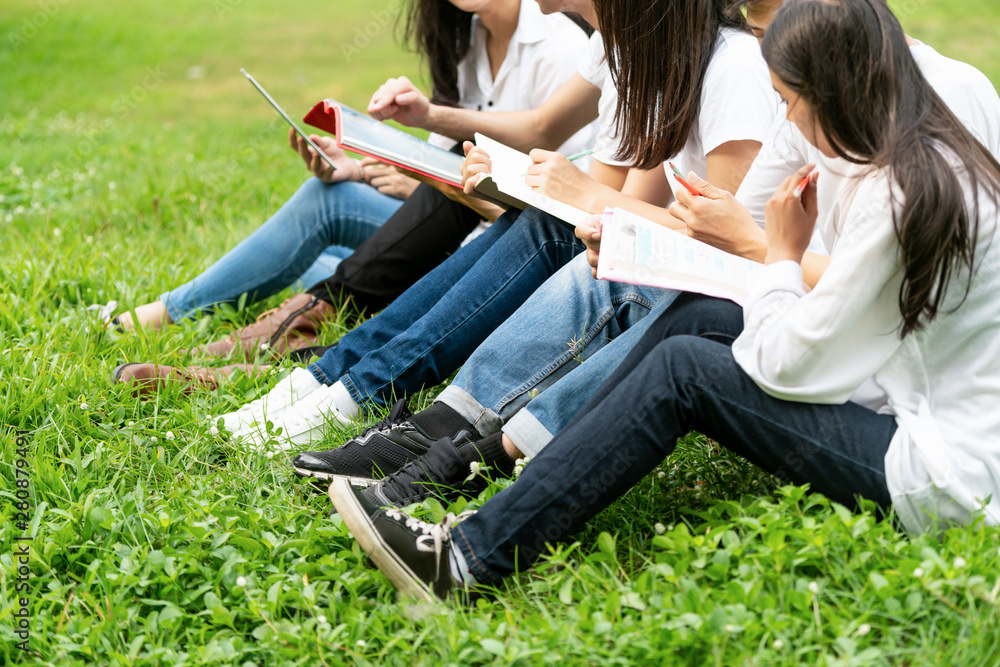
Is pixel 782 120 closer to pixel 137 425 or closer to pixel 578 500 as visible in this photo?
pixel 578 500

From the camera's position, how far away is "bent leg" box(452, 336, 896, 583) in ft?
5.45

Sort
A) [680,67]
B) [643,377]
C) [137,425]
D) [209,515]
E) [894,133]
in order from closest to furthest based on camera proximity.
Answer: [894,133], [643,377], [209,515], [680,67], [137,425]

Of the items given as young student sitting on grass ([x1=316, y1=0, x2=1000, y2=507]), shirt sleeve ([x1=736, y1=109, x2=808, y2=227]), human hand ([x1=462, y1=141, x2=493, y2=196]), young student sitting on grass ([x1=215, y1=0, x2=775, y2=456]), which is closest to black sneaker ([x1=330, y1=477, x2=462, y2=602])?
young student sitting on grass ([x1=316, y1=0, x2=1000, y2=507])

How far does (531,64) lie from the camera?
319 centimetres

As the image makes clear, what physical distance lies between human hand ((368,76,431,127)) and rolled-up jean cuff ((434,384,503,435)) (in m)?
1.12

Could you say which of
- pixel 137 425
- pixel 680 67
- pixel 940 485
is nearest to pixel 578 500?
pixel 940 485

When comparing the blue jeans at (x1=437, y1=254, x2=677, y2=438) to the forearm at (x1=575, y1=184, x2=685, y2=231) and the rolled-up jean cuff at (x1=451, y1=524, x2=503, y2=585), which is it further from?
the rolled-up jean cuff at (x1=451, y1=524, x2=503, y2=585)

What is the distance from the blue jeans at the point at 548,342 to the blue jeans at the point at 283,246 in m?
1.24

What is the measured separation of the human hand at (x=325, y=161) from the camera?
10.3 ft

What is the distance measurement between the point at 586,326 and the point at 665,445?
0.56 metres

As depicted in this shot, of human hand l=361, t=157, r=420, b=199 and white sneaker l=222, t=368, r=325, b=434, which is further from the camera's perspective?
human hand l=361, t=157, r=420, b=199

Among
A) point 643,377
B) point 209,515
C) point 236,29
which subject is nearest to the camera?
point 643,377

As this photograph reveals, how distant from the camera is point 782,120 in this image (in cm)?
212

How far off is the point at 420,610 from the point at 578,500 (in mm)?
383
